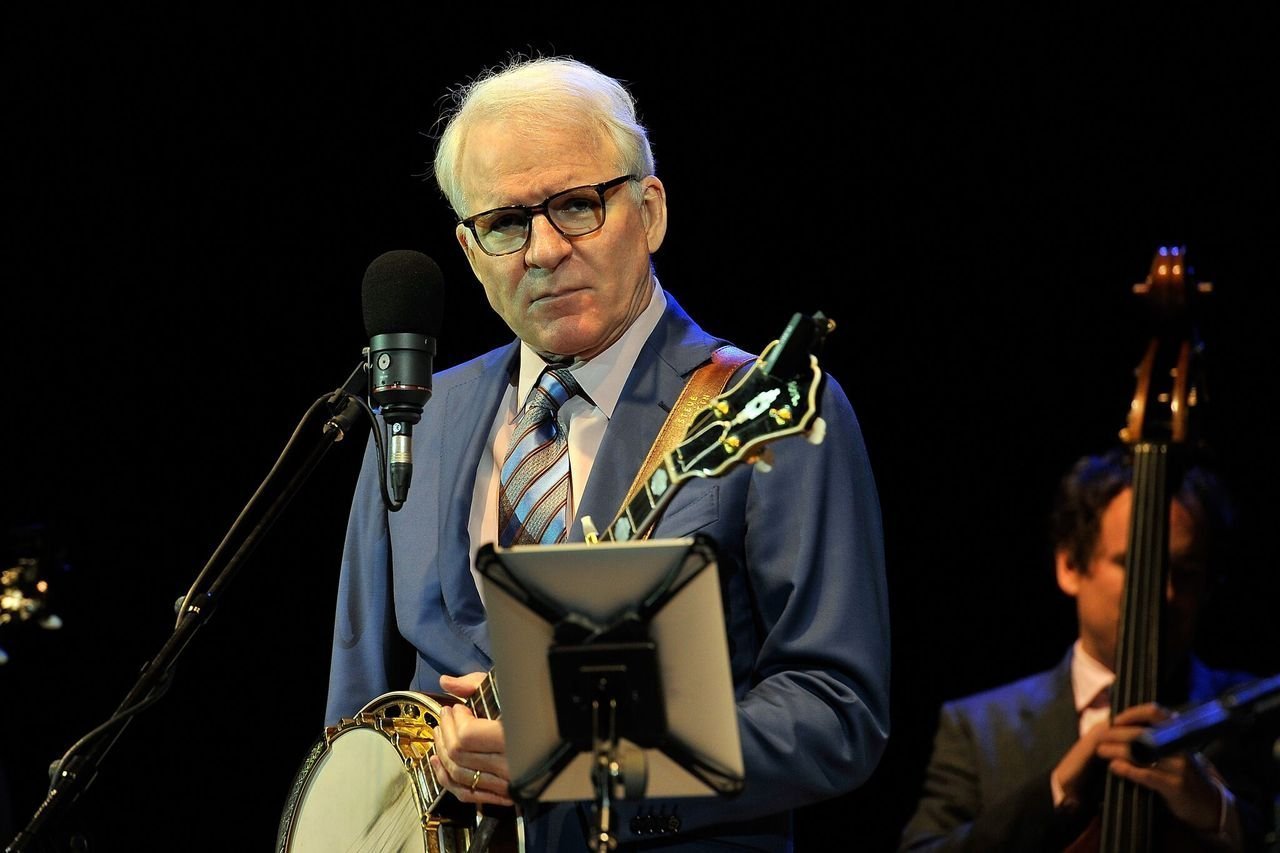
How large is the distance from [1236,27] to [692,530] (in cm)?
238

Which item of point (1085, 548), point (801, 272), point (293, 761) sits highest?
point (801, 272)

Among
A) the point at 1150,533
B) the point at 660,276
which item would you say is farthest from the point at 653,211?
the point at 660,276

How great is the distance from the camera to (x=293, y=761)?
4852mm

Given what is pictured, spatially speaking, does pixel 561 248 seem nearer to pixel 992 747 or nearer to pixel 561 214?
pixel 561 214

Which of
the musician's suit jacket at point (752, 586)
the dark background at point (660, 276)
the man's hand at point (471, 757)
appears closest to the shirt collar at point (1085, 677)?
the dark background at point (660, 276)

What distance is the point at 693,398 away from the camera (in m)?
2.64

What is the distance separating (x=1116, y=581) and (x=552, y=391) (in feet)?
4.54

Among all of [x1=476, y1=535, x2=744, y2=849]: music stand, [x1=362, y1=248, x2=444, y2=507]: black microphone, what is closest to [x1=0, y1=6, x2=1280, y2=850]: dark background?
[x1=362, y1=248, x2=444, y2=507]: black microphone

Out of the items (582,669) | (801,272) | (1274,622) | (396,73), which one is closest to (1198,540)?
(1274,622)

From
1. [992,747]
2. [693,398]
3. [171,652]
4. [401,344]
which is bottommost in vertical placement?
[992,747]

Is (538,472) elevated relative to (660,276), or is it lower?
lower

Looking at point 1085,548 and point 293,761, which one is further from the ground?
point 1085,548

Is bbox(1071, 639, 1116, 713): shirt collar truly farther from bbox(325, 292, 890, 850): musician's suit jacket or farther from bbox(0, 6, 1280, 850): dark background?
bbox(325, 292, 890, 850): musician's suit jacket

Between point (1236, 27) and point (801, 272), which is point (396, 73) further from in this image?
point (1236, 27)
